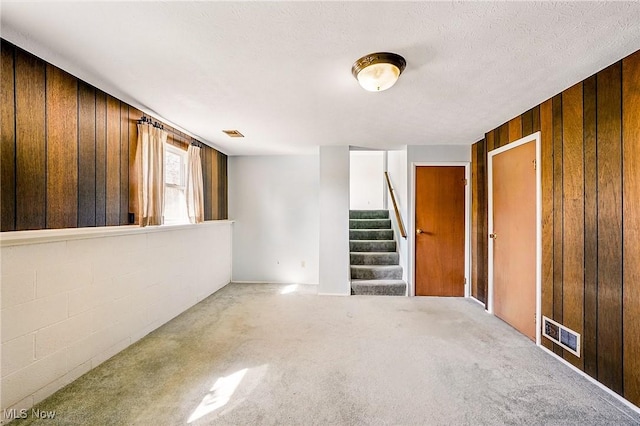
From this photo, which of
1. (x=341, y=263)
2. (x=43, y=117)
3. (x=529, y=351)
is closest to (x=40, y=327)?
(x=43, y=117)

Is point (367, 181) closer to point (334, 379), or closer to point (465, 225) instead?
point (465, 225)

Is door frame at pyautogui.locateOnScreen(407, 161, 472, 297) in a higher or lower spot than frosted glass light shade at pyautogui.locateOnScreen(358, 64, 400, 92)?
lower

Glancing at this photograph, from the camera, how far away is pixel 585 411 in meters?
1.71

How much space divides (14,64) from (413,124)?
10.8 feet

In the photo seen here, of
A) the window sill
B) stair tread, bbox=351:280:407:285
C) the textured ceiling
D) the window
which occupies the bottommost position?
stair tread, bbox=351:280:407:285

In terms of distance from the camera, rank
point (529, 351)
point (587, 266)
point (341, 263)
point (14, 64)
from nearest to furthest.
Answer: point (14, 64)
point (587, 266)
point (529, 351)
point (341, 263)

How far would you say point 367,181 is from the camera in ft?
22.1

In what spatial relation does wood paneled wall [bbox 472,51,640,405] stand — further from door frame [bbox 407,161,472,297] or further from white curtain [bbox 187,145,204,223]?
white curtain [bbox 187,145,204,223]

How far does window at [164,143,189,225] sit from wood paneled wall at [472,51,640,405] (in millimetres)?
3982

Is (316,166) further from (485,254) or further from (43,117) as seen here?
(43,117)

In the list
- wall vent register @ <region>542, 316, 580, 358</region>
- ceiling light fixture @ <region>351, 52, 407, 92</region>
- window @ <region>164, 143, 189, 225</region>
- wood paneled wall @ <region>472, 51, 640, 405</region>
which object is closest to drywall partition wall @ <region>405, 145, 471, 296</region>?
wood paneled wall @ <region>472, 51, 640, 405</region>

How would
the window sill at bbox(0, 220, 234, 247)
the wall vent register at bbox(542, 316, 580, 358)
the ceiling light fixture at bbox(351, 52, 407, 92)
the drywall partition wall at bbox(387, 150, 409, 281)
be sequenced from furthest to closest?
the drywall partition wall at bbox(387, 150, 409, 281) → the wall vent register at bbox(542, 316, 580, 358) → the ceiling light fixture at bbox(351, 52, 407, 92) → the window sill at bbox(0, 220, 234, 247)

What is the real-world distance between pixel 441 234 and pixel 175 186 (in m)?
3.80

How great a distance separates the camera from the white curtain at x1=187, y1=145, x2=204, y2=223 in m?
3.55
